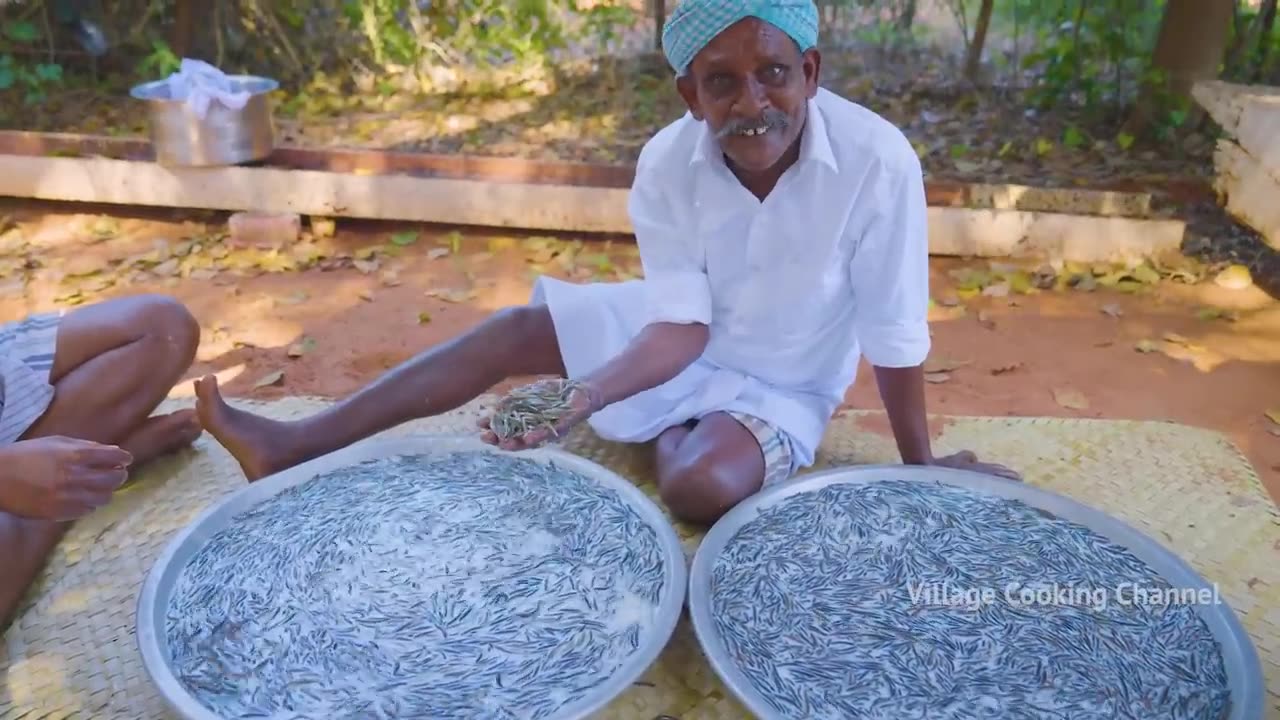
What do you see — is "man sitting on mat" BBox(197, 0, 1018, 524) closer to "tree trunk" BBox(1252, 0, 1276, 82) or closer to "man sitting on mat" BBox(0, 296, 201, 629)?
"man sitting on mat" BBox(0, 296, 201, 629)

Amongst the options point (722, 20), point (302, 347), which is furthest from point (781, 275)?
point (302, 347)

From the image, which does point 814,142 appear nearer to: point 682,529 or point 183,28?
point 682,529

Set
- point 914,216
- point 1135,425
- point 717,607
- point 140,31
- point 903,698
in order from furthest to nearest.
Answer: point 140,31, point 1135,425, point 914,216, point 717,607, point 903,698

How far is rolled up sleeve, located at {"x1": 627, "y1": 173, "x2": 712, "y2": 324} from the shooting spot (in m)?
2.16

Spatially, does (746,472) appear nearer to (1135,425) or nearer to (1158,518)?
(1158,518)

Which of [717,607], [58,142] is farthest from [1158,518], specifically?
[58,142]

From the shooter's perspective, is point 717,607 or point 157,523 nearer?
point 717,607

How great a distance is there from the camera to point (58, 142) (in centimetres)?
475

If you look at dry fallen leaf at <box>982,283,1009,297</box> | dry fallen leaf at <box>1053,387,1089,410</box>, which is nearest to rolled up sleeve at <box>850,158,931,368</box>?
dry fallen leaf at <box>1053,387,1089,410</box>

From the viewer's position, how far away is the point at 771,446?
2188 millimetres

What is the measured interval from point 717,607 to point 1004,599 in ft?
1.71

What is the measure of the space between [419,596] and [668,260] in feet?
2.86

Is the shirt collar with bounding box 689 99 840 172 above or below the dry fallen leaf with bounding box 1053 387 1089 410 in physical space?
above

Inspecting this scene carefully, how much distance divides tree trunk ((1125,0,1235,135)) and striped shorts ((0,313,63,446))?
4909mm
